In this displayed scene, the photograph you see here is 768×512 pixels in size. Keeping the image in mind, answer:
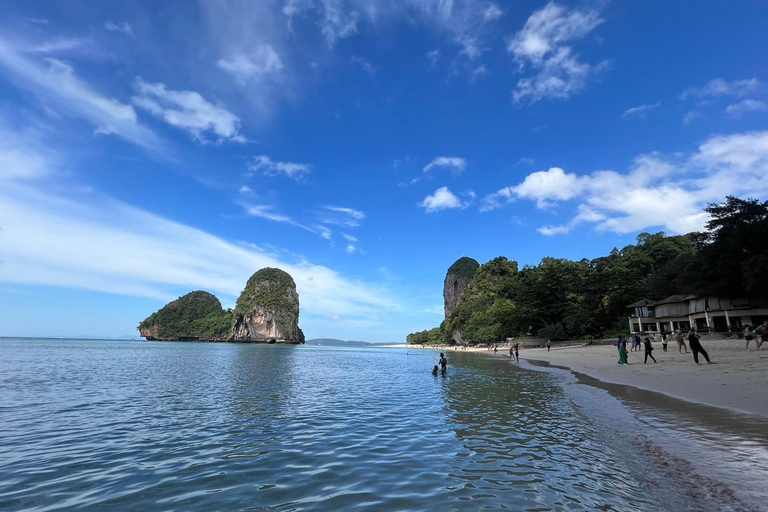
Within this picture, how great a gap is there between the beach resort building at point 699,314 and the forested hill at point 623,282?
4.72 feet

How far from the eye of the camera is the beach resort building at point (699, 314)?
42812 millimetres

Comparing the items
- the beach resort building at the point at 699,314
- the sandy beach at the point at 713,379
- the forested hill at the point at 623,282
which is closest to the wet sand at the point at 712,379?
the sandy beach at the point at 713,379

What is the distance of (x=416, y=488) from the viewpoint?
6.98 m

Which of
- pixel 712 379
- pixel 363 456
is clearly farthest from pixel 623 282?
pixel 363 456

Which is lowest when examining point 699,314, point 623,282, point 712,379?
point 712,379

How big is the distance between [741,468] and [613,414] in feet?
19.8

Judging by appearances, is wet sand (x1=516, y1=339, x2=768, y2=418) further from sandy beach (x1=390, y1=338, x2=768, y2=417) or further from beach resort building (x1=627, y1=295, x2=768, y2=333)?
beach resort building (x1=627, y1=295, x2=768, y2=333)

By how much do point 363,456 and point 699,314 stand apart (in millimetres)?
57181

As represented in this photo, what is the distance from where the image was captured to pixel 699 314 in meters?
48.9

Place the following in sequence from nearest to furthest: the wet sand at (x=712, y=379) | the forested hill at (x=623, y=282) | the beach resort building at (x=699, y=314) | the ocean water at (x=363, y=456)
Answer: the ocean water at (x=363, y=456), the wet sand at (x=712, y=379), the forested hill at (x=623, y=282), the beach resort building at (x=699, y=314)

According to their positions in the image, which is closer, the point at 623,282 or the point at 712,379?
→ the point at 712,379

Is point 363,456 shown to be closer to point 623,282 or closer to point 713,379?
point 713,379

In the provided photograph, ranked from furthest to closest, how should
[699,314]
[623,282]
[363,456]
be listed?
[623,282] < [699,314] < [363,456]

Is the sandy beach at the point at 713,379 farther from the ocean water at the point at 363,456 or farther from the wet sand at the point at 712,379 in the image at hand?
the ocean water at the point at 363,456
